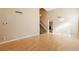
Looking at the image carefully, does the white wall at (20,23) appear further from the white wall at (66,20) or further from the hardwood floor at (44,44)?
the white wall at (66,20)

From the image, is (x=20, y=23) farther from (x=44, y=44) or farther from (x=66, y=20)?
(x=66, y=20)

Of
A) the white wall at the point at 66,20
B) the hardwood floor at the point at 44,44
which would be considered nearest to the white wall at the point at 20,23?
the hardwood floor at the point at 44,44

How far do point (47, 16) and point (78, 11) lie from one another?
0.50 meters

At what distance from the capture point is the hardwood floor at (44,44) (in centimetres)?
229

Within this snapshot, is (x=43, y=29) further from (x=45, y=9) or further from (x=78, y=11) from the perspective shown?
(x=78, y=11)

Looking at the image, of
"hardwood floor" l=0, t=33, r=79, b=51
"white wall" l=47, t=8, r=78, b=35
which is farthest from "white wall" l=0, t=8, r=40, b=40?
"white wall" l=47, t=8, r=78, b=35

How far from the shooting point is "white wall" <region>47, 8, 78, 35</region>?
2344mm

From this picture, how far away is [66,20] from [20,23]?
0.76 metres

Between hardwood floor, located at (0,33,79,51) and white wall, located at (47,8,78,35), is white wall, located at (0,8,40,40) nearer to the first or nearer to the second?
hardwood floor, located at (0,33,79,51)

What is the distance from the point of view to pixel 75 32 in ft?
7.68

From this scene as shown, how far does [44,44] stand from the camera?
2.32 metres

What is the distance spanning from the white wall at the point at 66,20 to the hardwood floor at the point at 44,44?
0.10 metres

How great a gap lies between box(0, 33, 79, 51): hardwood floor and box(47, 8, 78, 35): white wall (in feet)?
0.34
